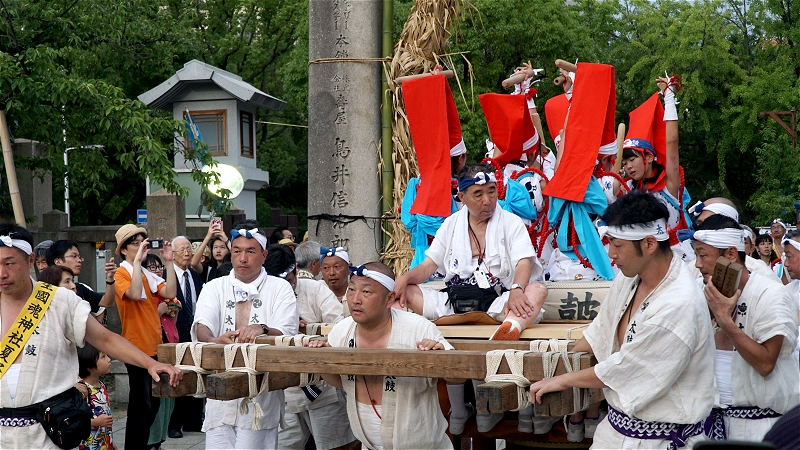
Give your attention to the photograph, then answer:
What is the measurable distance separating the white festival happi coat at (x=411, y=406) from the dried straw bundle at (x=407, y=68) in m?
3.22

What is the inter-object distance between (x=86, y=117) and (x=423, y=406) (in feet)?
22.9

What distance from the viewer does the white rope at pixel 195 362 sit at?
436 centimetres

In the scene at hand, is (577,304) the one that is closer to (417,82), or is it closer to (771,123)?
(417,82)

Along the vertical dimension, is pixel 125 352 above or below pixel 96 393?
above

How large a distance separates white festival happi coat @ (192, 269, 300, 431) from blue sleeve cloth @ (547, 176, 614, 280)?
186cm

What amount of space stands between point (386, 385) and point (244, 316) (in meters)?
1.38

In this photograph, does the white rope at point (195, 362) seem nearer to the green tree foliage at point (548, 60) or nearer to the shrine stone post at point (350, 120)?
the shrine stone post at point (350, 120)

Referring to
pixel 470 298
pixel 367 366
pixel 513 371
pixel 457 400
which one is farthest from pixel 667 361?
pixel 457 400

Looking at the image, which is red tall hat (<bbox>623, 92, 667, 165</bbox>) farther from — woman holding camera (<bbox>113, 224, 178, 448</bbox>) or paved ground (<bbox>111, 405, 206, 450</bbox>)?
paved ground (<bbox>111, 405, 206, 450</bbox>)

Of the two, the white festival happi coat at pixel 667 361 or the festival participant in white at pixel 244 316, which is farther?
the festival participant in white at pixel 244 316

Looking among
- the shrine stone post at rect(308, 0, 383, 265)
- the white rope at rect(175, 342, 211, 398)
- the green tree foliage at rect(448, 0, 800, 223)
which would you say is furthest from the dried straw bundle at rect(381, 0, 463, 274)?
the green tree foliage at rect(448, 0, 800, 223)

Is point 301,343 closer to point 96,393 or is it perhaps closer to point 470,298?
point 470,298

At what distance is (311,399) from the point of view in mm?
5754

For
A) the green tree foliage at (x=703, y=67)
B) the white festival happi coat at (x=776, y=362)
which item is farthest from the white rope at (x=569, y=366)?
the green tree foliage at (x=703, y=67)
